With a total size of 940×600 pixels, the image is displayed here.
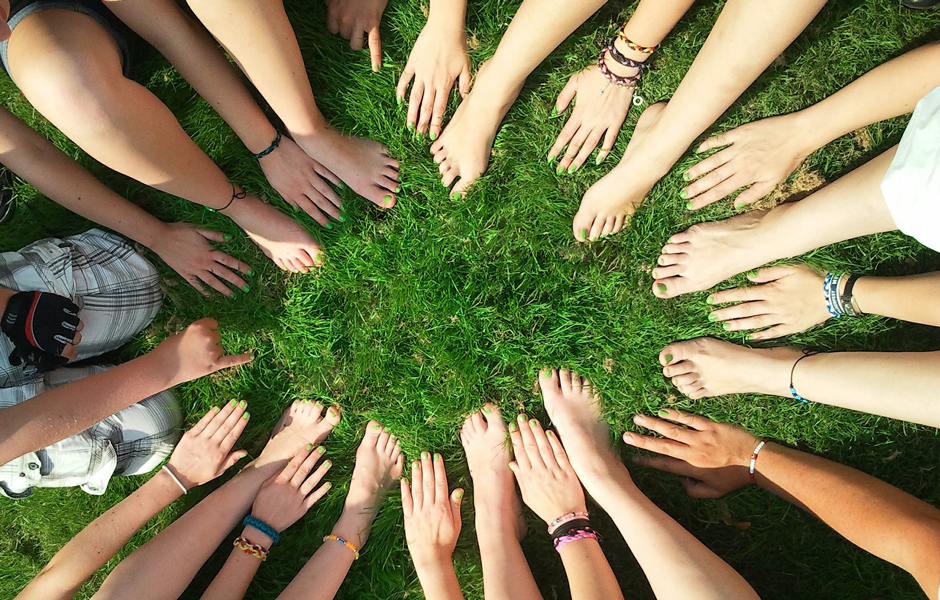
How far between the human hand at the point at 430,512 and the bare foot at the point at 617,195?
1080 millimetres

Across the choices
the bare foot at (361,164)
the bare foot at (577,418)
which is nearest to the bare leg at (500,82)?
the bare foot at (361,164)

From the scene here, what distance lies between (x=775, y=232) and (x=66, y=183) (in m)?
2.46

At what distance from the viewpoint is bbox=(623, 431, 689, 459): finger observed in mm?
2199

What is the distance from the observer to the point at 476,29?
2.16 m

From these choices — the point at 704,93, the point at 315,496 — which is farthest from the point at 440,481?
the point at 704,93

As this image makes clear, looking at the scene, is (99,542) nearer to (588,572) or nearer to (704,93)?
(588,572)

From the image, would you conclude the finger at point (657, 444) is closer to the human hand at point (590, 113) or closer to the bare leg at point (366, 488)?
Answer: the bare leg at point (366, 488)

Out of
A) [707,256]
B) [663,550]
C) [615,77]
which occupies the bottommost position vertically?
[663,550]

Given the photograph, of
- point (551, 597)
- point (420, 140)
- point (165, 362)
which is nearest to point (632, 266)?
point (420, 140)

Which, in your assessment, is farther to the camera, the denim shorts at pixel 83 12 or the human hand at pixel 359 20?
the human hand at pixel 359 20

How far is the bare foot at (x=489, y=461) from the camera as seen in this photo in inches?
88.2

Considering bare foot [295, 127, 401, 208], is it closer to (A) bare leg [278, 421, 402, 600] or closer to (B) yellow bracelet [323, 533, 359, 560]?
(A) bare leg [278, 421, 402, 600]

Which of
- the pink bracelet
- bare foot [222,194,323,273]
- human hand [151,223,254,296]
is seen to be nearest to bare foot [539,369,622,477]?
the pink bracelet

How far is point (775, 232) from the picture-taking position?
194 centimetres
